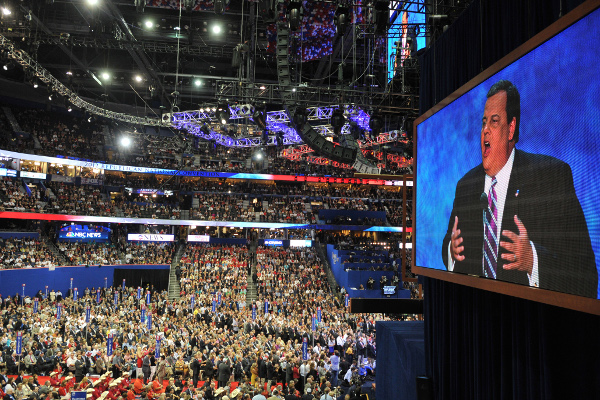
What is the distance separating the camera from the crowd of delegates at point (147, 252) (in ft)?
104

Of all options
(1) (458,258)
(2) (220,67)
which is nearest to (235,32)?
(2) (220,67)

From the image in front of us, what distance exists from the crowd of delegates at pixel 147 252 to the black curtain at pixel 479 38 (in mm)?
28381

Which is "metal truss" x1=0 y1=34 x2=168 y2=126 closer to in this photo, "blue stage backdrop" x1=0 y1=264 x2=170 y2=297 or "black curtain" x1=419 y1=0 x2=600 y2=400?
"blue stage backdrop" x1=0 y1=264 x2=170 y2=297

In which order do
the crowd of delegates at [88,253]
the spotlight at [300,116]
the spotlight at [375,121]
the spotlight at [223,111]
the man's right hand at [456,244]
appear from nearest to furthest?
the man's right hand at [456,244] → the spotlight at [300,116] → the spotlight at [375,121] → the spotlight at [223,111] → the crowd of delegates at [88,253]

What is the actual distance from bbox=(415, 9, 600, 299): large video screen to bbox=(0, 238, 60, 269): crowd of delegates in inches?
1066

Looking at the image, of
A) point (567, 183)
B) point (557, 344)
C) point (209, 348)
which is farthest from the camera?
point (209, 348)

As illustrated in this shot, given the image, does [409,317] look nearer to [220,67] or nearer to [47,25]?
[220,67]

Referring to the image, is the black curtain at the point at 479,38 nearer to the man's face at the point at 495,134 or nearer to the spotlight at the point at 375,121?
the man's face at the point at 495,134

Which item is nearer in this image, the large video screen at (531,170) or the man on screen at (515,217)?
the large video screen at (531,170)

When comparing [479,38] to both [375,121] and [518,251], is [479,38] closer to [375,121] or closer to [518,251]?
[518,251]

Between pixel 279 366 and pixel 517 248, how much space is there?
35.8 ft

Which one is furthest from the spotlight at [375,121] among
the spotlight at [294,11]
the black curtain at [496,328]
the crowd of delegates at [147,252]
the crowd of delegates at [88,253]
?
the crowd of delegates at [88,253]

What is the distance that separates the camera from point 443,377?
566 centimetres

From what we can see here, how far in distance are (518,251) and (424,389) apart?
3056mm
